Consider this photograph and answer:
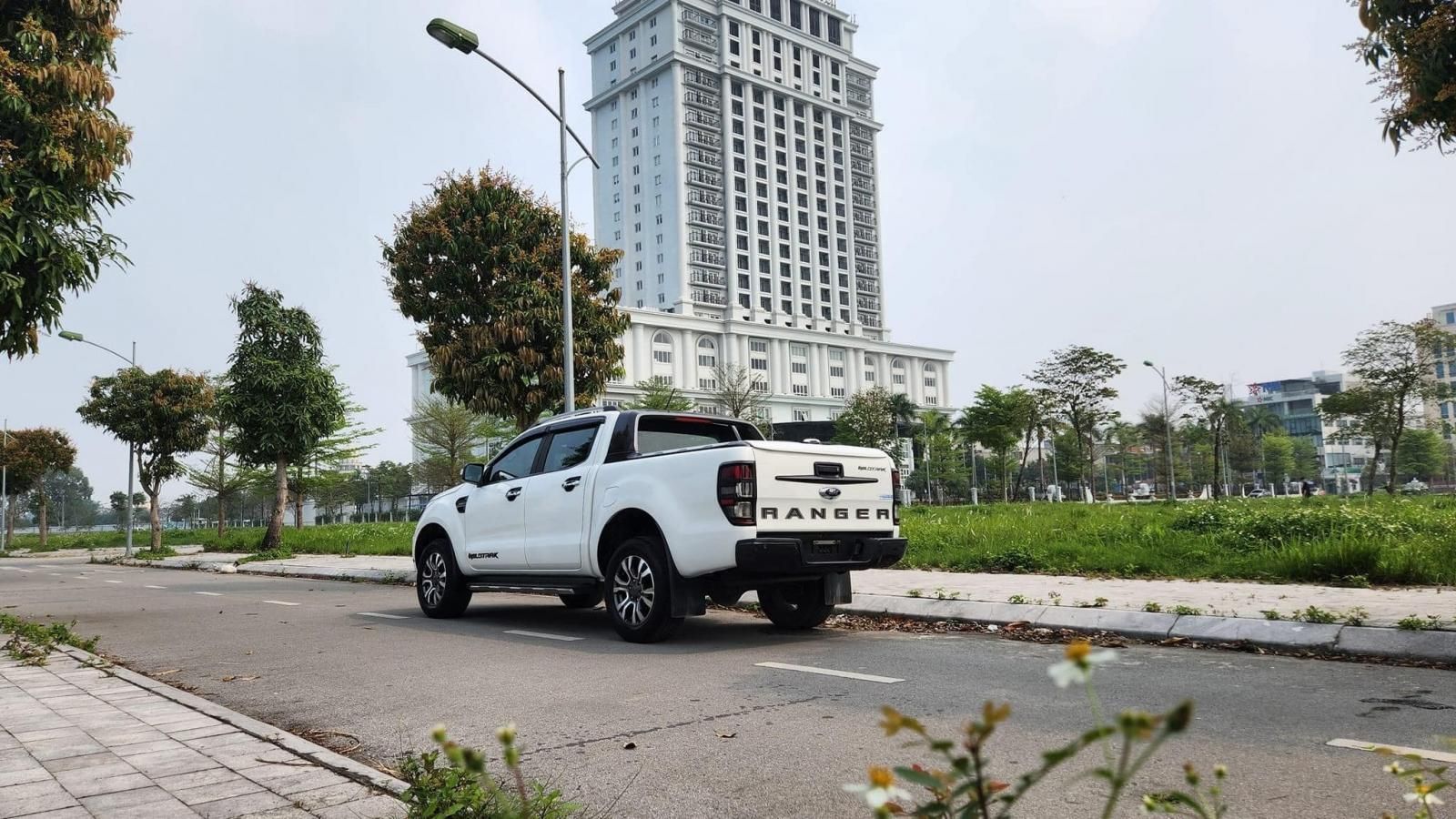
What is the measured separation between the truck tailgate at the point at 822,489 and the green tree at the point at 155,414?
30.3 meters

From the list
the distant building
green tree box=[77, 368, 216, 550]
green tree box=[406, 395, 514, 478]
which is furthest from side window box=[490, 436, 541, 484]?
the distant building

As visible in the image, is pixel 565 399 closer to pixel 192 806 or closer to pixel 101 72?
pixel 101 72

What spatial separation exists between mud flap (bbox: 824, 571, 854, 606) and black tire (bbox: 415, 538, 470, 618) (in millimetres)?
4345

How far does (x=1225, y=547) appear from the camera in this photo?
12.1m

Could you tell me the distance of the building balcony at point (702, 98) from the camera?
118812 millimetres

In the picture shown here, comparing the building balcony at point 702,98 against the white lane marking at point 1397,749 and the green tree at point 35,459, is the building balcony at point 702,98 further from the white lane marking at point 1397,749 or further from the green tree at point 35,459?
the white lane marking at point 1397,749

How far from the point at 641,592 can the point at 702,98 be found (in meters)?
119

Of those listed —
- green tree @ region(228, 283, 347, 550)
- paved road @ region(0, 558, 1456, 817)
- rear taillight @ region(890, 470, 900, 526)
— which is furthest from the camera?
green tree @ region(228, 283, 347, 550)

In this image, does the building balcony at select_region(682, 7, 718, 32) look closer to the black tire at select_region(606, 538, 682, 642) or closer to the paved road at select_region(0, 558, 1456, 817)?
the paved road at select_region(0, 558, 1456, 817)

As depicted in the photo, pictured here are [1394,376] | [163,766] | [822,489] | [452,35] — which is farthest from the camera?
[1394,376]

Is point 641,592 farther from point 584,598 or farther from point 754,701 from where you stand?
point 754,701

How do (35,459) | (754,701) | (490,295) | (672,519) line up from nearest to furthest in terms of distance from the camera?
(754,701) → (672,519) → (490,295) → (35,459)

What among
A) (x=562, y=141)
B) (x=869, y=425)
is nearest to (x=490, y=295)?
(x=562, y=141)

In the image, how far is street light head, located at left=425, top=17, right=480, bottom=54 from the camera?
1465cm
